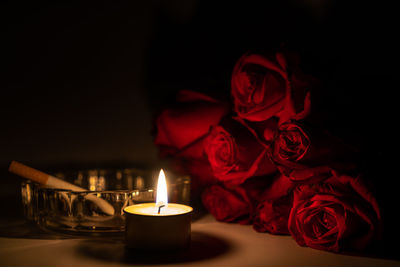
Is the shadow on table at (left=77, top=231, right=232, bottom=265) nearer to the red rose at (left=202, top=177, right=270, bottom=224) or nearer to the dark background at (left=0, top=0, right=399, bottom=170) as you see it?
the red rose at (left=202, top=177, right=270, bottom=224)

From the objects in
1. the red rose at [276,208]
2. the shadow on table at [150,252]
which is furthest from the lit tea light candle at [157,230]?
the red rose at [276,208]

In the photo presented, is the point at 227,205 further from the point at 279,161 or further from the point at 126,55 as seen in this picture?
the point at 126,55

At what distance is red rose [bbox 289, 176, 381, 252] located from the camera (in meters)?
0.51

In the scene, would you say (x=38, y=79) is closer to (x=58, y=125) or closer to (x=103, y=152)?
(x=58, y=125)

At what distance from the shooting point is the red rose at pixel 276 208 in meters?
0.61

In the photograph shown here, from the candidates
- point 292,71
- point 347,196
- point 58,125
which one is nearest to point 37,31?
point 58,125

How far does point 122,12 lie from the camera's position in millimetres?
1039

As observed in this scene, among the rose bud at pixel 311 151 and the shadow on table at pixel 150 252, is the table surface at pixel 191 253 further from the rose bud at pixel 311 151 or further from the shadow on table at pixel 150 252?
the rose bud at pixel 311 151

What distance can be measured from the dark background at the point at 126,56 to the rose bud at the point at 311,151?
307 mm

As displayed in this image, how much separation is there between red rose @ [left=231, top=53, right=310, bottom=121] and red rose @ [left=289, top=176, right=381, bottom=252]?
10cm

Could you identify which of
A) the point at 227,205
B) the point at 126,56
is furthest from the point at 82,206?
the point at 126,56

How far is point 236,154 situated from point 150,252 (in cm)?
18

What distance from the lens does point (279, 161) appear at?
0.54 metres

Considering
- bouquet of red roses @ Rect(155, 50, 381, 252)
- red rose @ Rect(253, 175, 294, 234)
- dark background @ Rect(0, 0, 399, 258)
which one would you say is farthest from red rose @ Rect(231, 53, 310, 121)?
dark background @ Rect(0, 0, 399, 258)
